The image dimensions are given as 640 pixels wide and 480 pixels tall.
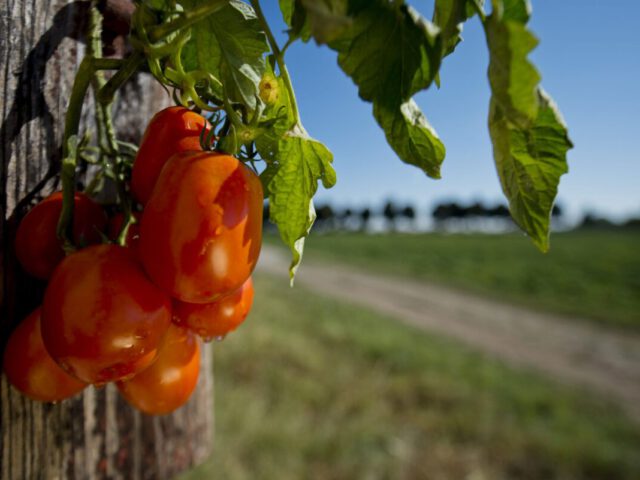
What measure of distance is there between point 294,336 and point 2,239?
20.9ft

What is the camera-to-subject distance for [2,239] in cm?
76

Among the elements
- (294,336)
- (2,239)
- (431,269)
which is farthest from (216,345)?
(431,269)

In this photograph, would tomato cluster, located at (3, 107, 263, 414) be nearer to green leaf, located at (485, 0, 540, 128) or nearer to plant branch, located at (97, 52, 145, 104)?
plant branch, located at (97, 52, 145, 104)

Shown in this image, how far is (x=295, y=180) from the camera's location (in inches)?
26.0

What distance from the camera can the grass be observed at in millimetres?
3736

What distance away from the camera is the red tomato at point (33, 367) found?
0.70 meters

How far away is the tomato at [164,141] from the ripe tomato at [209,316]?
154mm

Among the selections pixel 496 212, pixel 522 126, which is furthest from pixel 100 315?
pixel 496 212

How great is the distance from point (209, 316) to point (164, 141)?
0.23 metres

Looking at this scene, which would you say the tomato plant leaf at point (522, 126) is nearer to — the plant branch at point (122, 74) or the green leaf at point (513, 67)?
the green leaf at point (513, 67)

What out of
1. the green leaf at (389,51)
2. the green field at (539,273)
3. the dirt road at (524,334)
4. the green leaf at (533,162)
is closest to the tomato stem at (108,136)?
the green leaf at (389,51)

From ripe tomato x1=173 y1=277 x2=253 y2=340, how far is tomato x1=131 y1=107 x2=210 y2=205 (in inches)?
6.0

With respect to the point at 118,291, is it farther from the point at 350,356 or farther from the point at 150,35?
the point at 350,356

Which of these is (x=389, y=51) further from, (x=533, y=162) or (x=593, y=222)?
(x=593, y=222)
